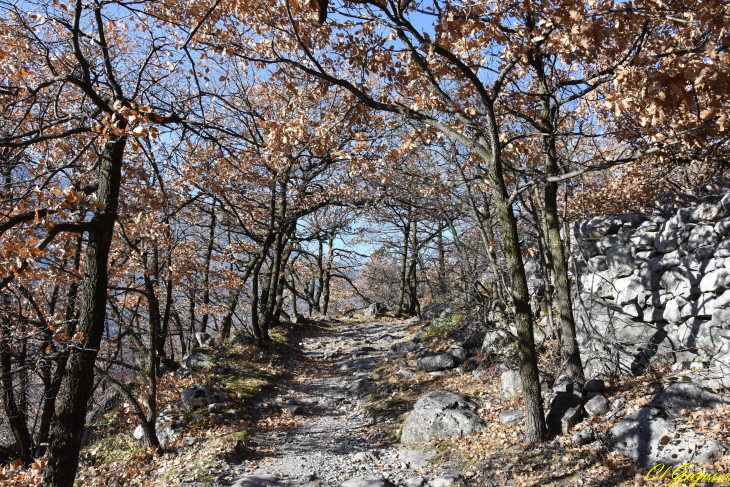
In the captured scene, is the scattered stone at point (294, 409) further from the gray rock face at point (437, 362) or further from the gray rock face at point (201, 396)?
the gray rock face at point (437, 362)

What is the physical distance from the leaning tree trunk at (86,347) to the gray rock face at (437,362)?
707cm

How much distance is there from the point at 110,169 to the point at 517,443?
643cm

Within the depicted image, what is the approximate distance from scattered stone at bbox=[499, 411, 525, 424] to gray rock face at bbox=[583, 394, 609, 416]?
963 mm

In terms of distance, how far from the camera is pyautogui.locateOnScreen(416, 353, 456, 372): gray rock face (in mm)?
9883

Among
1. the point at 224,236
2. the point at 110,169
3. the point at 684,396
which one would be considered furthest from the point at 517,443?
the point at 224,236

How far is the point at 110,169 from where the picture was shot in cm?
533

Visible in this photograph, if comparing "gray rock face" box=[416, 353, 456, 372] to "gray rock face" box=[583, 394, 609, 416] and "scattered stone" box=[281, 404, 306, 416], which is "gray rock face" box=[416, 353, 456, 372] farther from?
"gray rock face" box=[583, 394, 609, 416]

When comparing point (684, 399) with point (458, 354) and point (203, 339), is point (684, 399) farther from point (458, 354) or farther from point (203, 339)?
point (203, 339)

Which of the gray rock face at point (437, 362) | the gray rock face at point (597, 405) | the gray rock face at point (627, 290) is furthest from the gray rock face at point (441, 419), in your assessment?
the gray rock face at point (627, 290)

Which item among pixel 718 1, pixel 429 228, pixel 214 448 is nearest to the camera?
pixel 718 1

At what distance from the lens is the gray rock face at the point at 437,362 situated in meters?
9.88

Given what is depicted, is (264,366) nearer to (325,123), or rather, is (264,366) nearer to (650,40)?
(325,123)

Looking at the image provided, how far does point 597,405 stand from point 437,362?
456 cm

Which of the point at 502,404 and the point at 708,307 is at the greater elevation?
the point at 708,307
